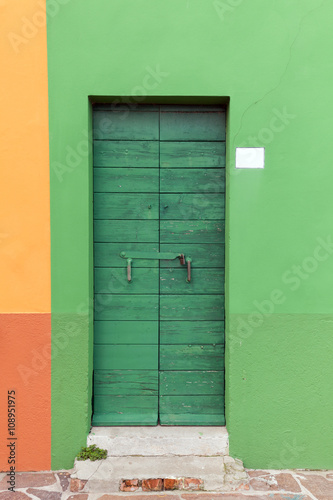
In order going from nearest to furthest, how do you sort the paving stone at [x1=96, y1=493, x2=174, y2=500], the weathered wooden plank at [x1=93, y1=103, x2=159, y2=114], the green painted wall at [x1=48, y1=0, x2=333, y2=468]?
A: 1. the paving stone at [x1=96, y1=493, x2=174, y2=500]
2. the green painted wall at [x1=48, y1=0, x2=333, y2=468]
3. the weathered wooden plank at [x1=93, y1=103, x2=159, y2=114]

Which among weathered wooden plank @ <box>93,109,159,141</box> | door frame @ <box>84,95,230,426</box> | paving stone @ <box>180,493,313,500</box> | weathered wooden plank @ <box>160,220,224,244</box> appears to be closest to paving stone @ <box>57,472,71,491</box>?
door frame @ <box>84,95,230,426</box>

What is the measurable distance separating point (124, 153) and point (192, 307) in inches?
46.7

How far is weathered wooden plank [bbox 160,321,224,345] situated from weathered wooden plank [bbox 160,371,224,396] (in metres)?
0.22

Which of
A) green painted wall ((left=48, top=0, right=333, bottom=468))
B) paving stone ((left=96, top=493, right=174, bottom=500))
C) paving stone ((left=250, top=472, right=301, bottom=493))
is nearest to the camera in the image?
paving stone ((left=96, top=493, right=174, bottom=500))

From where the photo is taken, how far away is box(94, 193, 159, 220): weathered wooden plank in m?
2.97

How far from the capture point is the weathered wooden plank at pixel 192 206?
2975mm

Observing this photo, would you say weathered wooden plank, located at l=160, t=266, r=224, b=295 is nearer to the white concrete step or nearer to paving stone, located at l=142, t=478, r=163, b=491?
the white concrete step

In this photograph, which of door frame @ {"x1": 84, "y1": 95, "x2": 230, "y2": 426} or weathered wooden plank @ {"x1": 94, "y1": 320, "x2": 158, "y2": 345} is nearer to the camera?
door frame @ {"x1": 84, "y1": 95, "x2": 230, "y2": 426}

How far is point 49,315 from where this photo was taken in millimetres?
2820

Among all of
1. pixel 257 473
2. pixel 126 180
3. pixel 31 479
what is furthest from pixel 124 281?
pixel 257 473

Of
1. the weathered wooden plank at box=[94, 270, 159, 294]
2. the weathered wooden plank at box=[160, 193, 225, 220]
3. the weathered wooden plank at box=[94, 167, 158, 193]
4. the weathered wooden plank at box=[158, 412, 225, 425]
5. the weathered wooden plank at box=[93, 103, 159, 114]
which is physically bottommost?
the weathered wooden plank at box=[158, 412, 225, 425]

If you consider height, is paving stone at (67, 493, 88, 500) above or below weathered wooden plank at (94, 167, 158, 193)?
below

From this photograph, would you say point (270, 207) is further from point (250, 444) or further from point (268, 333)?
point (250, 444)

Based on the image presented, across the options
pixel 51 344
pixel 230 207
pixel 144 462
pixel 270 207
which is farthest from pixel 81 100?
pixel 144 462
